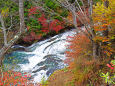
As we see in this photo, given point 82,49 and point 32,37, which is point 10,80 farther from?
point 32,37

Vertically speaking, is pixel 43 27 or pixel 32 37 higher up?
pixel 43 27

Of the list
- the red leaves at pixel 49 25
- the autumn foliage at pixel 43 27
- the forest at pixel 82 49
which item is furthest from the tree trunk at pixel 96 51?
the red leaves at pixel 49 25

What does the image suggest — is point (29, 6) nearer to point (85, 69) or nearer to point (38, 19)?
point (38, 19)

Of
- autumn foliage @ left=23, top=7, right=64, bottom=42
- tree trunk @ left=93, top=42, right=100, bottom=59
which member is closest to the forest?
tree trunk @ left=93, top=42, right=100, bottom=59

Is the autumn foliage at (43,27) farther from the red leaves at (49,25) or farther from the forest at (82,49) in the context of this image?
the forest at (82,49)

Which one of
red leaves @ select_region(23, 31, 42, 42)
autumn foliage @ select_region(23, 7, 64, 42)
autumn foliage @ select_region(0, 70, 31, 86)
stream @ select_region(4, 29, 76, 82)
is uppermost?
autumn foliage @ select_region(23, 7, 64, 42)

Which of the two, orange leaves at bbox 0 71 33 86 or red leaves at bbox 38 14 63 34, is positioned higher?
red leaves at bbox 38 14 63 34

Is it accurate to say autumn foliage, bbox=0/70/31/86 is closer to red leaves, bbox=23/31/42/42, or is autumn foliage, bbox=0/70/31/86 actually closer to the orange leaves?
the orange leaves

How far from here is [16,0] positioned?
51.7ft

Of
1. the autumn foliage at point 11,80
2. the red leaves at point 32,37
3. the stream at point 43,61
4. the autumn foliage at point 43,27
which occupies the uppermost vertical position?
the autumn foliage at point 43,27

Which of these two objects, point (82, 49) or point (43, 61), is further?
point (43, 61)

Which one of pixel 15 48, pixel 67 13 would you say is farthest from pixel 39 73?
pixel 67 13

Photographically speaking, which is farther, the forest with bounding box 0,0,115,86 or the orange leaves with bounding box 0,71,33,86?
the orange leaves with bounding box 0,71,33,86

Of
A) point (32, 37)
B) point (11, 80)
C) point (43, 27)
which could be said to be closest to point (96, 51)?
point (11, 80)
